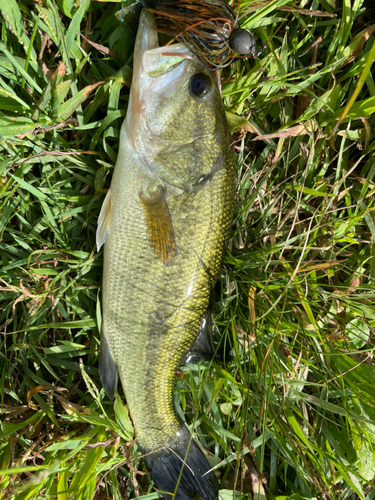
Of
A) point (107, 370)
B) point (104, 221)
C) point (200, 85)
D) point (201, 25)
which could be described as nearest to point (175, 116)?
point (200, 85)

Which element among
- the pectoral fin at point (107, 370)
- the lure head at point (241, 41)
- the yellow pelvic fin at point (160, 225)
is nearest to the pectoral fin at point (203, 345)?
the pectoral fin at point (107, 370)

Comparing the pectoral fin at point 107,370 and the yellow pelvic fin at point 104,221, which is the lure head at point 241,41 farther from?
the pectoral fin at point 107,370

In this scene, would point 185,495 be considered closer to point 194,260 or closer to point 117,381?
point 117,381

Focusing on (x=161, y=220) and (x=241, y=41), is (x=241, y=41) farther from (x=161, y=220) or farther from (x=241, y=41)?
(x=161, y=220)

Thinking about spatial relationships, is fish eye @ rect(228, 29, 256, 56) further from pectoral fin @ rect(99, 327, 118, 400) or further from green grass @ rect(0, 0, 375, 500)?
pectoral fin @ rect(99, 327, 118, 400)

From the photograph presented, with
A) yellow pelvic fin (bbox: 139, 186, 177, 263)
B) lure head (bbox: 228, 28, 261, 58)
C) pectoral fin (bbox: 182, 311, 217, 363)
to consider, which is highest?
lure head (bbox: 228, 28, 261, 58)

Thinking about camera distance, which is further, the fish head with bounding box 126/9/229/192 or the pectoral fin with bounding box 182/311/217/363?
the pectoral fin with bounding box 182/311/217/363

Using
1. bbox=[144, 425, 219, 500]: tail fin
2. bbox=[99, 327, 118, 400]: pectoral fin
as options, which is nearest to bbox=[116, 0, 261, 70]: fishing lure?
bbox=[99, 327, 118, 400]: pectoral fin
